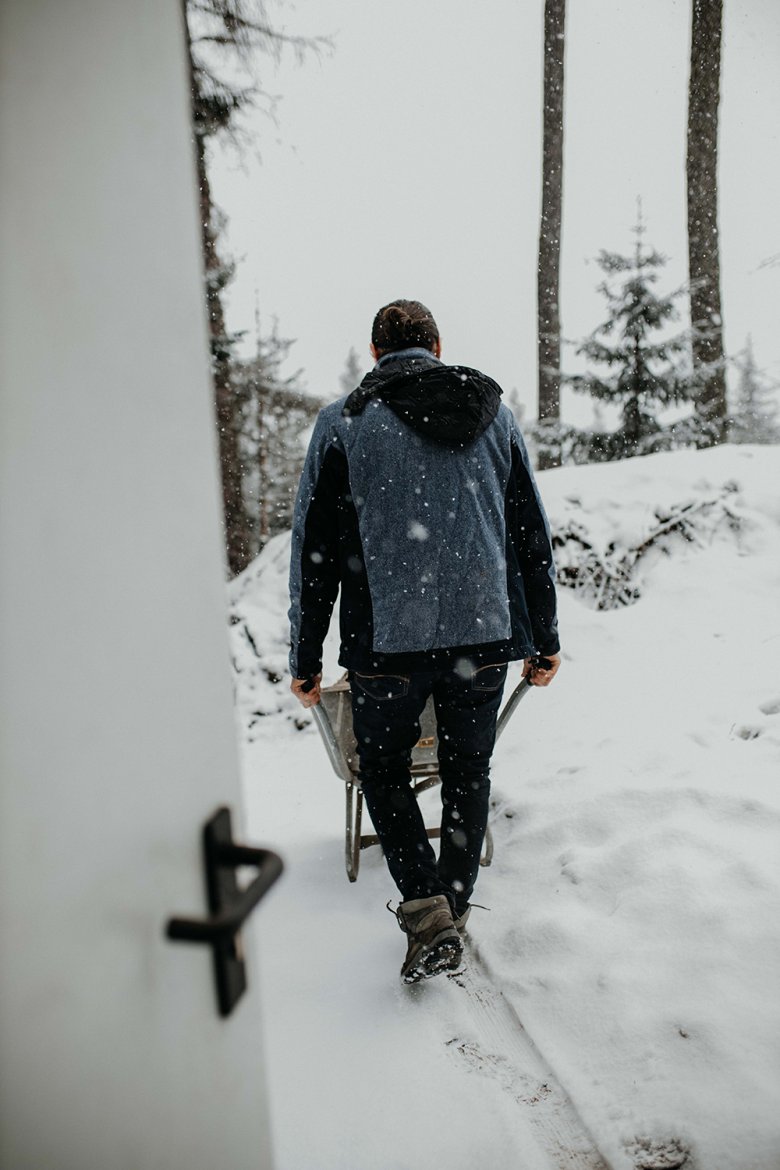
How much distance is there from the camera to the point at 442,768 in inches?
95.7

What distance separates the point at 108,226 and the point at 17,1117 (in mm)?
721

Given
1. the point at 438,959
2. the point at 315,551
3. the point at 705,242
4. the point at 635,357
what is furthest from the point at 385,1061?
the point at 705,242

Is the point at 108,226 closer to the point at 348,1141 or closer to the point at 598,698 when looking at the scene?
the point at 348,1141

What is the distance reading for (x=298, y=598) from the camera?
91.7 inches

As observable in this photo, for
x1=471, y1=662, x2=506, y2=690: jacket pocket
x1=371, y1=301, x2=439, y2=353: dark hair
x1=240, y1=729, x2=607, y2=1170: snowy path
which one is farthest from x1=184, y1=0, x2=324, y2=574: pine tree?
x1=240, y1=729, x2=607, y2=1170: snowy path

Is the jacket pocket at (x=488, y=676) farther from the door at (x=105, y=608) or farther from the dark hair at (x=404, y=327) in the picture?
the door at (x=105, y=608)

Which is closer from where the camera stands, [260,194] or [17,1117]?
[17,1117]

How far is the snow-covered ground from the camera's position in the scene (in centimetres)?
172

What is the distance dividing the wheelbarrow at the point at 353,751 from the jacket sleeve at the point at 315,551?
34 cm

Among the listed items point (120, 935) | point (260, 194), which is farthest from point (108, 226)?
point (260, 194)

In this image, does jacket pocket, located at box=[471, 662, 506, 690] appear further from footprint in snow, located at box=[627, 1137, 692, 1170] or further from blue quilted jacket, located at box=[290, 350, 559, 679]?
footprint in snow, located at box=[627, 1137, 692, 1170]

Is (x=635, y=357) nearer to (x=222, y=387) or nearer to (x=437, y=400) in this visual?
(x=222, y=387)

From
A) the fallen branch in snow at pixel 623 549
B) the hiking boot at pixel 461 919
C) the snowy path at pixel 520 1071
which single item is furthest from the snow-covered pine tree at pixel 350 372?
the snowy path at pixel 520 1071

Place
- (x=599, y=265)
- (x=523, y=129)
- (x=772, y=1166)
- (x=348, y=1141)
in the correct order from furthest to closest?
(x=523, y=129)
(x=599, y=265)
(x=348, y=1141)
(x=772, y=1166)
